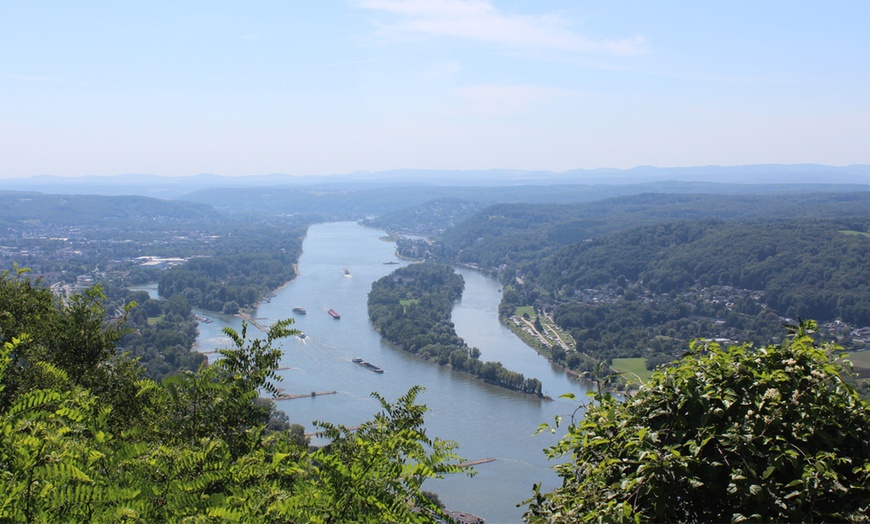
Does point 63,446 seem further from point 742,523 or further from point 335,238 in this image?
point 335,238

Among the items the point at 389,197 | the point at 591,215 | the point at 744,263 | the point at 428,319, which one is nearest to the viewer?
the point at 428,319

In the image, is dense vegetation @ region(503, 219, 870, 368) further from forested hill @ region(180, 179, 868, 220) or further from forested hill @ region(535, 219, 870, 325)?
forested hill @ region(180, 179, 868, 220)

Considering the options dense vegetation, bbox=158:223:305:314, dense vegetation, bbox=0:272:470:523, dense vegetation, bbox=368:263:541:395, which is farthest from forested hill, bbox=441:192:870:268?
dense vegetation, bbox=0:272:470:523

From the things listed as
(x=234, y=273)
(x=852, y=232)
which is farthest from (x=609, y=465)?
(x=234, y=273)

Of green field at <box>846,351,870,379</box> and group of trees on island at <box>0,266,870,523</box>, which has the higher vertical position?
→ group of trees on island at <box>0,266,870,523</box>

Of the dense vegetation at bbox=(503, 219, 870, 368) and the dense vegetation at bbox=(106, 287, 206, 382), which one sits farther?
the dense vegetation at bbox=(503, 219, 870, 368)

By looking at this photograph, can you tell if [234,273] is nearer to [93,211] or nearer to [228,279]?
[228,279]
